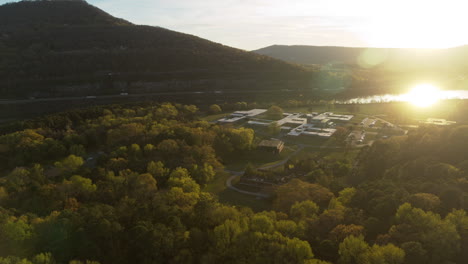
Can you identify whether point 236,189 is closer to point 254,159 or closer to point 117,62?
point 254,159

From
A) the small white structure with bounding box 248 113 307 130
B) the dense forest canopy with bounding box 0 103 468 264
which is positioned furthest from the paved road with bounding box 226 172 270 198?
the small white structure with bounding box 248 113 307 130

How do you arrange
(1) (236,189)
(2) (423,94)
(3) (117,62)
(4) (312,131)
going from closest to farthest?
(1) (236,189) → (4) (312,131) → (2) (423,94) → (3) (117,62)

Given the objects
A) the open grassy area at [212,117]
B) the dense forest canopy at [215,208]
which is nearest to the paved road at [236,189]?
the dense forest canopy at [215,208]

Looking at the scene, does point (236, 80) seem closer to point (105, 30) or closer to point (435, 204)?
point (105, 30)

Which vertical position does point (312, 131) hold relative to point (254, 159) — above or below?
above

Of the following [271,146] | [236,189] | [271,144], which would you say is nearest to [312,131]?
[271,144]

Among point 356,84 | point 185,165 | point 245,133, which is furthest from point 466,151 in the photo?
point 356,84

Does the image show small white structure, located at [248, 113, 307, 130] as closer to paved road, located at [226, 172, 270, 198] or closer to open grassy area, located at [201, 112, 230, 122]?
open grassy area, located at [201, 112, 230, 122]
